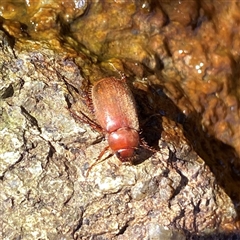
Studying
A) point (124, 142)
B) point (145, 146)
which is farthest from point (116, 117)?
point (145, 146)

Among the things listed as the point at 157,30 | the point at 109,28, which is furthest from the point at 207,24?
Result: the point at 109,28

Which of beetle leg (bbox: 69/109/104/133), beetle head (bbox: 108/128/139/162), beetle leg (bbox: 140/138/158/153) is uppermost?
beetle leg (bbox: 69/109/104/133)

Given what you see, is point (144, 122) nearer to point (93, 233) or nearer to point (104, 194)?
point (104, 194)

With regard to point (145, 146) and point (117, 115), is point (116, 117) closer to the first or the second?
point (117, 115)

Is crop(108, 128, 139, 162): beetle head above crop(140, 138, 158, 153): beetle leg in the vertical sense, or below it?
above

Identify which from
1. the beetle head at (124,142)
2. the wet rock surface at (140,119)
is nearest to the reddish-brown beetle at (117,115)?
the beetle head at (124,142)

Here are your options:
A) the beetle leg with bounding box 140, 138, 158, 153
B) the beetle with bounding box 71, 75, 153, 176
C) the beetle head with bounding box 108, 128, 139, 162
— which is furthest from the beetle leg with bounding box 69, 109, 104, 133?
the beetle leg with bounding box 140, 138, 158, 153

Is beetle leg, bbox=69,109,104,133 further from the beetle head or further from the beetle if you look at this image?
the beetle head

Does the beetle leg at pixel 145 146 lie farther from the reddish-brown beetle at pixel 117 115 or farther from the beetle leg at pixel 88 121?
the beetle leg at pixel 88 121
